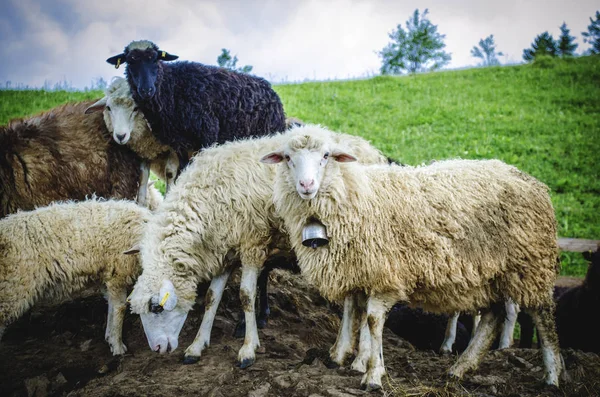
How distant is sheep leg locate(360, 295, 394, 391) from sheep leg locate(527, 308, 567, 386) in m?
1.59

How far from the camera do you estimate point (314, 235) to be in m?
4.48

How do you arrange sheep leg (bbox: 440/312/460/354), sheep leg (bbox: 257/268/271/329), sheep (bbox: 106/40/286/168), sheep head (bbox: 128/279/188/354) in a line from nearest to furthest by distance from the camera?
sheep head (bbox: 128/279/188/354) → sheep leg (bbox: 257/268/271/329) → sheep (bbox: 106/40/286/168) → sheep leg (bbox: 440/312/460/354)

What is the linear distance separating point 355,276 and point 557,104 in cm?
2039

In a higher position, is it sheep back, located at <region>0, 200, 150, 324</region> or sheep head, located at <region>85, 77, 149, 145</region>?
sheep head, located at <region>85, 77, 149, 145</region>

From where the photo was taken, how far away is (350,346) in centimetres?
507

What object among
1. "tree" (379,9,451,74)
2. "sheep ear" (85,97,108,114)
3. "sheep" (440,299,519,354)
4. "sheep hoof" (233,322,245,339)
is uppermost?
"tree" (379,9,451,74)

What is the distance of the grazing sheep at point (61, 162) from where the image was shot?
6.53 m

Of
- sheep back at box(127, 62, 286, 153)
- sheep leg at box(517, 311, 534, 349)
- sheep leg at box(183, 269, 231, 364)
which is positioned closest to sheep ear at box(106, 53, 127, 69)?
sheep back at box(127, 62, 286, 153)

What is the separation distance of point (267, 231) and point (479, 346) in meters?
2.35

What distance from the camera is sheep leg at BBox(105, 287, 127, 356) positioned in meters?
5.54

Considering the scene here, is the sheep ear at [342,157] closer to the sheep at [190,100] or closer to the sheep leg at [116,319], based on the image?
the sheep at [190,100]

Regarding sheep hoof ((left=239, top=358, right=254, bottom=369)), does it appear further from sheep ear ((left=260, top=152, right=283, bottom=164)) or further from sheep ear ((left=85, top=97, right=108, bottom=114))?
sheep ear ((left=85, top=97, right=108, bottom=114))

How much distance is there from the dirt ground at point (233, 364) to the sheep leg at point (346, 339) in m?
0.13

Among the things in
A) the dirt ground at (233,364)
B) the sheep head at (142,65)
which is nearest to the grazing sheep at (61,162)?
the sheep head at (142,65)
